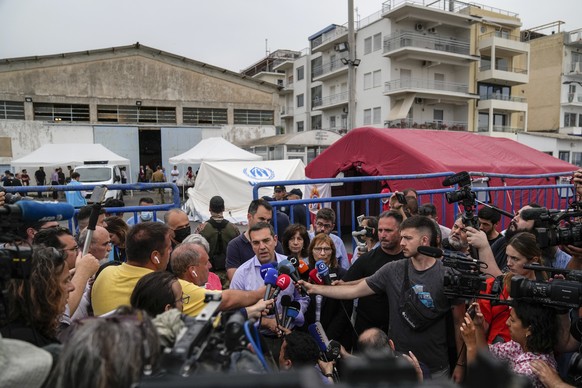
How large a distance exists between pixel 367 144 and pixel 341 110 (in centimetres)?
3220

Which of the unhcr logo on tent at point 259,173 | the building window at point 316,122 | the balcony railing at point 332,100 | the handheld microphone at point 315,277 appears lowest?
the handheld microphone at point 315,277

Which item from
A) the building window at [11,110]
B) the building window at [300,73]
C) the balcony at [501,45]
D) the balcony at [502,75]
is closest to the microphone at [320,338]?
the building window at [11,110]

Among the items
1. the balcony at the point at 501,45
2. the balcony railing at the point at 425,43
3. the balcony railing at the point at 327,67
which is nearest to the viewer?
the balcony railing at the point at 425,43

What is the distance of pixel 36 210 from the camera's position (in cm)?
191

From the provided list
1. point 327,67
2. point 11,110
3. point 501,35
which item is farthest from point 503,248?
point 327,67

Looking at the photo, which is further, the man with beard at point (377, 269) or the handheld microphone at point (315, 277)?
the man with beard at point (377, 269)

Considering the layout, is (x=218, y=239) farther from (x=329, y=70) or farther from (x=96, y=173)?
(x=329, y=70)

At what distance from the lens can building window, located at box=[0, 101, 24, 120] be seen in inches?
1066

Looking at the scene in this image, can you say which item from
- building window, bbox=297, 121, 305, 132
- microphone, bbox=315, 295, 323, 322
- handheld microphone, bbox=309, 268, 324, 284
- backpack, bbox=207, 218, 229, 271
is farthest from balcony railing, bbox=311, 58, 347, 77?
handheld microphone, bbox=309, 268, 324, 284

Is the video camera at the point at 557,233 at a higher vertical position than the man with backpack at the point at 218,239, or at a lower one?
higher

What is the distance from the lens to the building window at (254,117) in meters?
33.2

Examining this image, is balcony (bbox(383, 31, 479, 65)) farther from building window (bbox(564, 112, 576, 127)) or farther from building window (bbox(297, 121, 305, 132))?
building window (bbox(297, 121, 305, 132))

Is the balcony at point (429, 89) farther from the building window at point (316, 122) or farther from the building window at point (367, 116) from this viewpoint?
the building window at point (316, 122)

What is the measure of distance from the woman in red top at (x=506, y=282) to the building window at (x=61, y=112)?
31816 mm
